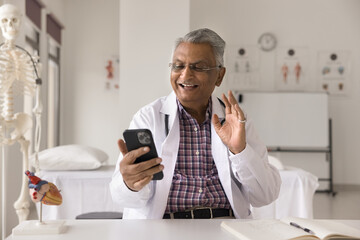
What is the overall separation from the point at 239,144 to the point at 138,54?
285 centimetres

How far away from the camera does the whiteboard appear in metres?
7.45

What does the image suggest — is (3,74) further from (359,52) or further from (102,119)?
(359,52)

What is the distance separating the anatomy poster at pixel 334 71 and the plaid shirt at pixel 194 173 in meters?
6.28

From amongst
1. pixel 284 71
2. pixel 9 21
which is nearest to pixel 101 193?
pixel 9 21

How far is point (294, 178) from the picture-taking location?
3346 mm

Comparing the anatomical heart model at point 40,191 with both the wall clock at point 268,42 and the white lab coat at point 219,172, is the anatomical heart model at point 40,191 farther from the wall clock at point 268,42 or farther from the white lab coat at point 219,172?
the wall clock at point 268,42

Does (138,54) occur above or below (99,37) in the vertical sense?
below

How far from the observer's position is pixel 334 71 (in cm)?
781

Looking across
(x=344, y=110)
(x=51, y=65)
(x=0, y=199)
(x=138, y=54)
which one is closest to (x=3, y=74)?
(x=0, y=199)

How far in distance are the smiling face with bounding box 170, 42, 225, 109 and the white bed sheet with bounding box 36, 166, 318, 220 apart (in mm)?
1590

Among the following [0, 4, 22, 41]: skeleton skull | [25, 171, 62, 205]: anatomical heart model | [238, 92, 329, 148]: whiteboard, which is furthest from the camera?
[238, 92, 329, 148]: whiteboard

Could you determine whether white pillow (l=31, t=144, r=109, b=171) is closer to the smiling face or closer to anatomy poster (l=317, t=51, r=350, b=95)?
the smiling face

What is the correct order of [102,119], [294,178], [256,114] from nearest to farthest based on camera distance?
[294,178] < [256,114] < [102,119]

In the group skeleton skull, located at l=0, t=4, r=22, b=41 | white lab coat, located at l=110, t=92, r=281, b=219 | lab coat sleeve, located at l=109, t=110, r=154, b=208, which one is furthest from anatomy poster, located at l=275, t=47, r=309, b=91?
lab coat sleeve, located at l=109, t=110, r=154, b=208
